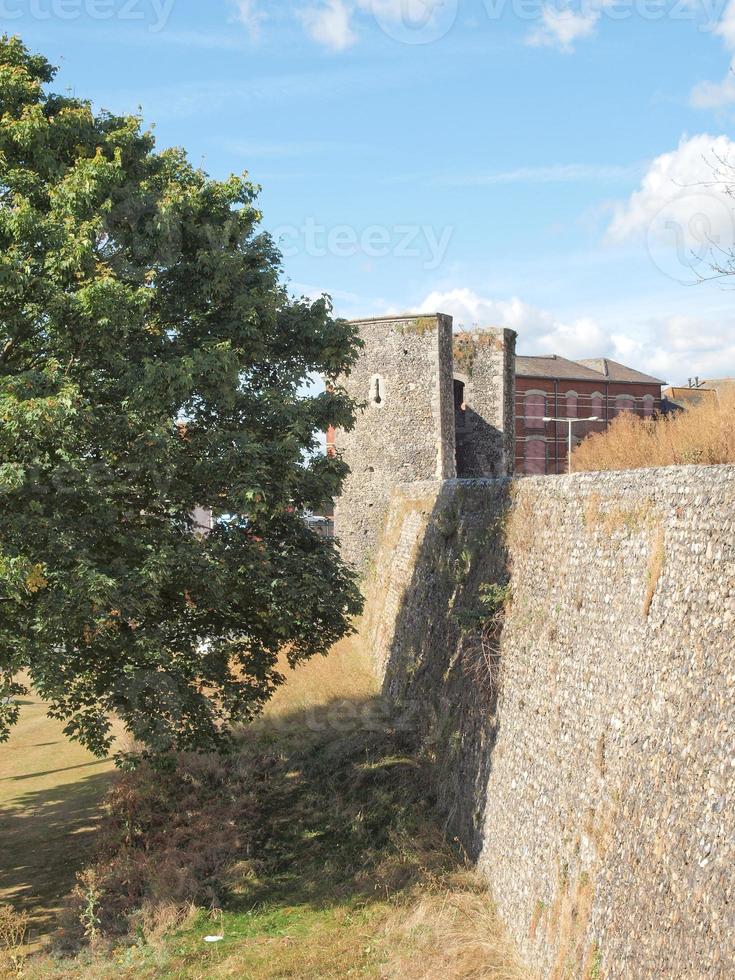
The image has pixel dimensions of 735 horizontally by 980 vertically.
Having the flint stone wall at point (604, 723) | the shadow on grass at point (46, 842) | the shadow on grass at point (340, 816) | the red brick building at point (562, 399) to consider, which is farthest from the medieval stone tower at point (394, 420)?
the red brick building at point (562, 399)

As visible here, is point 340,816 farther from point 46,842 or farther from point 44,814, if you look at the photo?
point 44,814

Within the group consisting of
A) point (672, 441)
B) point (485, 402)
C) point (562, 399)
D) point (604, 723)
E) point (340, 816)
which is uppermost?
point (562, 399)

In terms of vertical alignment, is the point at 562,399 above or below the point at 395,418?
above

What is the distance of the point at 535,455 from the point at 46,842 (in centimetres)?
4376

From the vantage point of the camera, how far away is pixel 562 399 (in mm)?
59594

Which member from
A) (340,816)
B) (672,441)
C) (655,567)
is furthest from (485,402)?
(655,567)

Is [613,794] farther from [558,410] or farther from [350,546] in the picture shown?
[558,410]

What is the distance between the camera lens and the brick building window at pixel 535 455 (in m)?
56.2

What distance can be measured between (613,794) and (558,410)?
52.0m

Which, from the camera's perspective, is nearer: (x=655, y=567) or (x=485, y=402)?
(x=655, y=567)

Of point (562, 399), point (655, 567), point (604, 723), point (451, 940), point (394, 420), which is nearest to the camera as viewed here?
point (655, 567)

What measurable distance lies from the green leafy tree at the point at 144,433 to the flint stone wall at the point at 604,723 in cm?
315

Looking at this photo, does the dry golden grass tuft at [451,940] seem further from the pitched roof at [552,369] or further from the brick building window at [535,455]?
the pitched roof at [552,369]

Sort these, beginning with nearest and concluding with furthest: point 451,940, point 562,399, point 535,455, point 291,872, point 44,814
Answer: point 451,940 → point 291,872 → point 44,814 → point 535,455 → point 562,399
